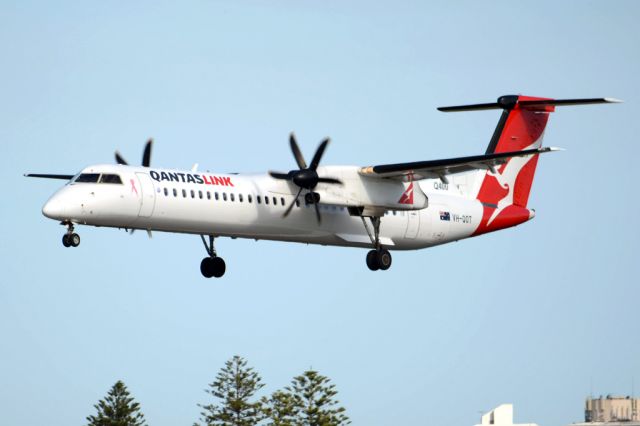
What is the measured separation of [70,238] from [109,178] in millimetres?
2019

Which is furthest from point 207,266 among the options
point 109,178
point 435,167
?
point 435,167

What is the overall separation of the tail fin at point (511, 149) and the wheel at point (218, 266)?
9275 millimetres

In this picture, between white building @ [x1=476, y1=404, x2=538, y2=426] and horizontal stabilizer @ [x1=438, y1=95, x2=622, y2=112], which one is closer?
horizontal stabilizer @ [x1=438, y1=95, x2=622, y2=112]

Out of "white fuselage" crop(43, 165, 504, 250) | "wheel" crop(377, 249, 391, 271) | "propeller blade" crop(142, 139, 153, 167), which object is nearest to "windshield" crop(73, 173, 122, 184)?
"white fuselage" crop(43, 165, 504, 250)

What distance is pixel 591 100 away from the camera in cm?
4206

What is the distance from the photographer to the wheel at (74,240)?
36250 millimetres

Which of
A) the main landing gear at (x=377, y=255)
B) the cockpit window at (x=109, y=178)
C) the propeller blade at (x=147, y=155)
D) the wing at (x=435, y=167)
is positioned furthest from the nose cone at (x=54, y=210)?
the main landing gear at (x=377, y=255)

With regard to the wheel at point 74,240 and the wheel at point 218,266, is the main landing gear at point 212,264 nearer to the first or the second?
the wheel at point 218,266

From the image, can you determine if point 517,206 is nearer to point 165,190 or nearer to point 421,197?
point 421,197

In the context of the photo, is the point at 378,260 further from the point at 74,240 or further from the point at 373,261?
the point at 74,240

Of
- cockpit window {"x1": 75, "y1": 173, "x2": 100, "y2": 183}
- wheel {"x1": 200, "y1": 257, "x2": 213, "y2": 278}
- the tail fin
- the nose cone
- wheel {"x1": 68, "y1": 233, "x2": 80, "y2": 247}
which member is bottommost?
wheel {"x1": 68, "y1": 233, "x2": 80, "y2": 247}

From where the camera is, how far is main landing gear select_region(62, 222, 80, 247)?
119 ft

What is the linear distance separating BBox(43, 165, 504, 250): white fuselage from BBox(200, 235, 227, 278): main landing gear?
8.26 ft

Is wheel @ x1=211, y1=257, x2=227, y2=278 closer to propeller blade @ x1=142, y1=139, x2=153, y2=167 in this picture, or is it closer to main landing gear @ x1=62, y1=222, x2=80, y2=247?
propeller blade @ x1=142, y1=139, x2=153, y2=167
